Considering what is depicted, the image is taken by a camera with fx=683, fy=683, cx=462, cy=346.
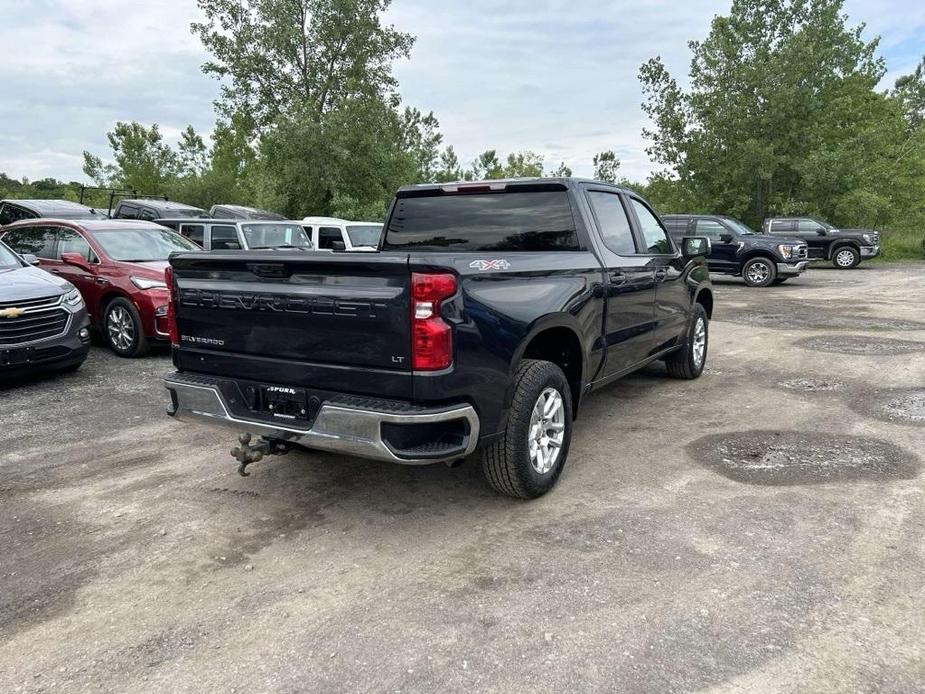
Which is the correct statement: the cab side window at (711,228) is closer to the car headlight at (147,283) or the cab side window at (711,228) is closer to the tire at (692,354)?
the tire at (692,354)

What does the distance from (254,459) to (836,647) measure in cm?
301

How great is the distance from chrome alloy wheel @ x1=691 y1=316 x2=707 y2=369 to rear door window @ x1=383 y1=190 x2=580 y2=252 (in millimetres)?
2958

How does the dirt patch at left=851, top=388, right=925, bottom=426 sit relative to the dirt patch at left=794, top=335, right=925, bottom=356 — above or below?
below

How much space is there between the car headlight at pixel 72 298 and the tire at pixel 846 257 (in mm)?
22742

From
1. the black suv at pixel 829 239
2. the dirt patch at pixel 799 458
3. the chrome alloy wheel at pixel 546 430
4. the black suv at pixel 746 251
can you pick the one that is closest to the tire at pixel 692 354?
the dirt patch at pixel 799 458

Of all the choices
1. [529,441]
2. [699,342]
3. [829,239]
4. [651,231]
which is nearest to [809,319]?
[699,342]

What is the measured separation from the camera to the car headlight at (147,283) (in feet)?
26.9

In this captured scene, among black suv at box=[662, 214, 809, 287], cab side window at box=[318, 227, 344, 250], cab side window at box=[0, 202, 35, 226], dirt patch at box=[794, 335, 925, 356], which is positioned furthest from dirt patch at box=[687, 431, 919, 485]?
cab side window at box=[0, 202, 35, 226]

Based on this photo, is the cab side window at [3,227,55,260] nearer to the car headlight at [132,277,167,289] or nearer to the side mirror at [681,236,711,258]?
the car headlight at [132,277,167,289]

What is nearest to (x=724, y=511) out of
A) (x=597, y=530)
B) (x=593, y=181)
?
(x=597, y=530)

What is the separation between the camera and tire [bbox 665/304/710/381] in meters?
6.94

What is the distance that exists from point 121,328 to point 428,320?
6.62 metres

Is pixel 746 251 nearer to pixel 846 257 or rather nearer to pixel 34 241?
pixel 846 257

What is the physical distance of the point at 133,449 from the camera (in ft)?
17.1
